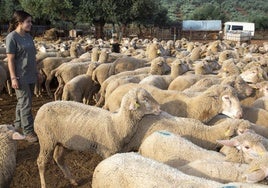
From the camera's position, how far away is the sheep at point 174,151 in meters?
3.93

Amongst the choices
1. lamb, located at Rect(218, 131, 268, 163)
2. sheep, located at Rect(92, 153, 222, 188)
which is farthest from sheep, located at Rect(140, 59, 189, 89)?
sheep, located at Rect(92, 153, 222, 188)

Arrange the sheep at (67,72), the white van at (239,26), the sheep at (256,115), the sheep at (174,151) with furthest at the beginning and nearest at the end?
1. the white van at (239,26)
2. the sheep at (67,72)
3. the sheep at (256,115)
4. the sheep at (174,151)

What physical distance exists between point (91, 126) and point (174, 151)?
4.10 ft

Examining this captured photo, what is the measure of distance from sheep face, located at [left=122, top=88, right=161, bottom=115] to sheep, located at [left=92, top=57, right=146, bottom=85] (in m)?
4.58

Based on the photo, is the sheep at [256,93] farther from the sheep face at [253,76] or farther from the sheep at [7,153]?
the sheep at [7,153]

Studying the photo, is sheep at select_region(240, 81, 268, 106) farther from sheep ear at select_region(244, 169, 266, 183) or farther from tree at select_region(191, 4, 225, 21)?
tree at select_region(191, 4, 225, 21)

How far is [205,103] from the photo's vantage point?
5383 millimetres

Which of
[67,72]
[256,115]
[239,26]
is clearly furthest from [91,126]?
[239,26]

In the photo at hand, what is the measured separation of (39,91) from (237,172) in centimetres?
839

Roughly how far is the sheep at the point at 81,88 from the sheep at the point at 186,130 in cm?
411

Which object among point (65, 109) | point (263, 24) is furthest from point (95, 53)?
point (263, 24)

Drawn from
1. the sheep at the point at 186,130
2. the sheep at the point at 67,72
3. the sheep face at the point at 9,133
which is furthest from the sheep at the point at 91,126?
the sheep at the point at 67,72

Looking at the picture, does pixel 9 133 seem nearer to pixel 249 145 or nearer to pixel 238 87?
pixel 249 145

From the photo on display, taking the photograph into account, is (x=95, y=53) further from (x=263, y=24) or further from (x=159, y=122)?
(x=263, y=24)
